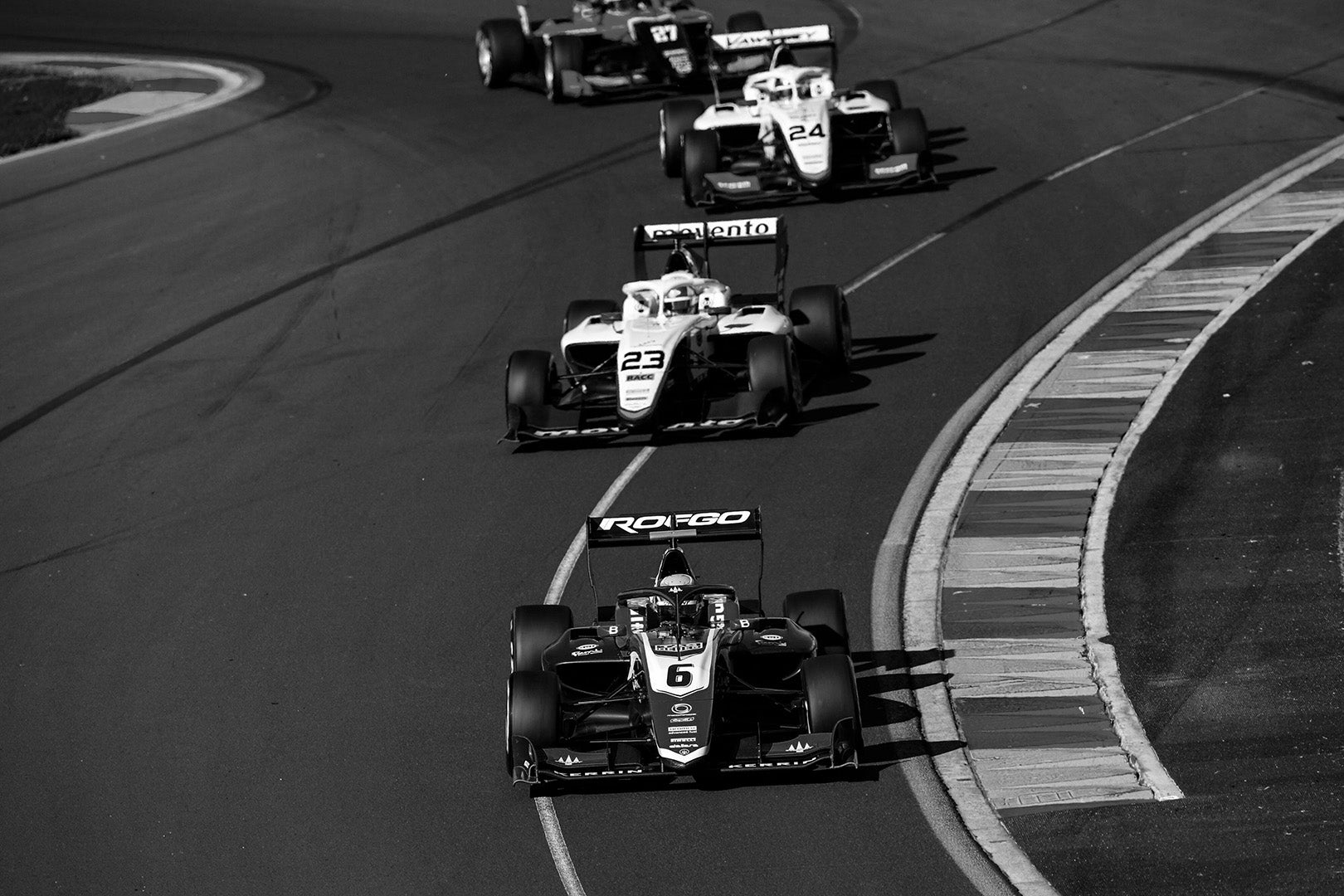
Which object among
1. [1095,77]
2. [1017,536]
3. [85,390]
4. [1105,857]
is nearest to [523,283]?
[85,390]

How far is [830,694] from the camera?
11.6 meters

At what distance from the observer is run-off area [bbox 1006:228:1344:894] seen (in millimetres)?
10711

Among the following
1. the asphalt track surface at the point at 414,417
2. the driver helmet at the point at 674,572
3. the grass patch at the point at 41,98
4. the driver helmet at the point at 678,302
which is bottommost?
the grass patch at the point at 41,98

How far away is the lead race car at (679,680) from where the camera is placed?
11453 millimetres

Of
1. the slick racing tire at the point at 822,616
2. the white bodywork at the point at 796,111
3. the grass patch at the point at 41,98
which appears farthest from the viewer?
the grass patch at the point at 41,98

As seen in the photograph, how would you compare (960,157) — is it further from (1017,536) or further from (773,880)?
(773,880)

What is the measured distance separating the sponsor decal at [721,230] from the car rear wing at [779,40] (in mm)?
7604

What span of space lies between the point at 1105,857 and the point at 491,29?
25.0 metres

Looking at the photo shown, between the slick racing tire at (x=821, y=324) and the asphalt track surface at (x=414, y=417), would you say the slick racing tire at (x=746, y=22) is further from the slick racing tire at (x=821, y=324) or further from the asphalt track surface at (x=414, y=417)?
the slick racing tire at (x=821, y=324)

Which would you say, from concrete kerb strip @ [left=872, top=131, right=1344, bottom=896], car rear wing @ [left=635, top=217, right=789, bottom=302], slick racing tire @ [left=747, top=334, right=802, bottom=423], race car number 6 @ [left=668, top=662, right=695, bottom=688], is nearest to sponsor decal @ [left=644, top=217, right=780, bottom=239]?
car rear wing @ [left=635, top=217, right=789, bottom=302]

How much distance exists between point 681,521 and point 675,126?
1488cm

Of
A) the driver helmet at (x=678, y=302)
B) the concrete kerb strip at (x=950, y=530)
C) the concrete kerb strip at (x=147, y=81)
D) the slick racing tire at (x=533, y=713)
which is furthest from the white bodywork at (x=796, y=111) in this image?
the slick racing tire at (x=533, y=713)

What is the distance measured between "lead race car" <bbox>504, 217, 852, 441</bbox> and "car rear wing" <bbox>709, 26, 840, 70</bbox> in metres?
7.97

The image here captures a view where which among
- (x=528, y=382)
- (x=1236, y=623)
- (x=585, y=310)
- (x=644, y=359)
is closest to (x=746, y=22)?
(x=585, y=310)
